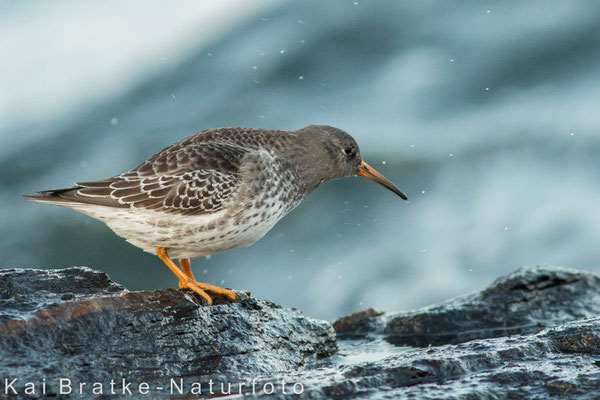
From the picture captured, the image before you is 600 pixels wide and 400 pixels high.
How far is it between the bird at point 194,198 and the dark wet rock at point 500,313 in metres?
1.70

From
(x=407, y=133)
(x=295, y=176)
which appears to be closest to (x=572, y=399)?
(x=295, y=176)

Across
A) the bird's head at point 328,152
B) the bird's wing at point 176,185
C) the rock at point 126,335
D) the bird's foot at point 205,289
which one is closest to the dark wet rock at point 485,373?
the rock at point 126,335

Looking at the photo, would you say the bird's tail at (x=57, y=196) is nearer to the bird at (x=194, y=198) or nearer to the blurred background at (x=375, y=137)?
the bird at (x=194, y=198)

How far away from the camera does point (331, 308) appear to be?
1362cm

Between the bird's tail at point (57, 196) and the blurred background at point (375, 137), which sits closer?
the bird's tail at point (57, 196)

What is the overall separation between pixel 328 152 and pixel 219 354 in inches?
127

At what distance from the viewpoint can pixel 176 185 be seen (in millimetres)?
6660

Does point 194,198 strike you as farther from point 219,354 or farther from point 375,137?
point 375,137

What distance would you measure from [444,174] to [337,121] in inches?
116

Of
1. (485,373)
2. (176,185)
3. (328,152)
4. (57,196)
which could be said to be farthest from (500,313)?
(57,196)

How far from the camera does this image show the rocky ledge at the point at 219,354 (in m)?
4.24

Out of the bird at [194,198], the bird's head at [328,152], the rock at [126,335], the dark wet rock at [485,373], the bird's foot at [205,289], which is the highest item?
the bird's head at [328,152]

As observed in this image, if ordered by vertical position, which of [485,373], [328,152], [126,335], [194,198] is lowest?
[485,373]

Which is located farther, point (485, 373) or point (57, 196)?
point (57, 196)
